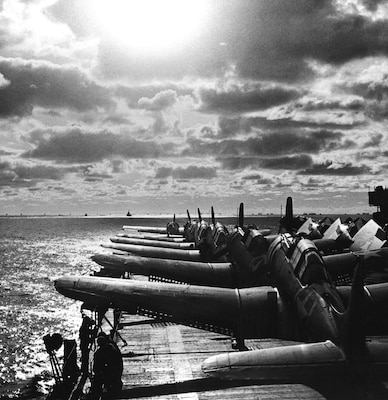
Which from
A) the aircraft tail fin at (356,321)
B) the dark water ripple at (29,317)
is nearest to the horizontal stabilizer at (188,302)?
the aircraft tail fin at (356,321)

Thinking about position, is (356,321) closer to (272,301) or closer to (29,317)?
(272,301)

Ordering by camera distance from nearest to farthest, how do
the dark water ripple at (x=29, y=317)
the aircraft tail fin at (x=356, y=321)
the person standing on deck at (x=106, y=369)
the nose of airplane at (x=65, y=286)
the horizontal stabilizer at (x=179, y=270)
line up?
the aircraft tail fin at (x=356, y=321) < the person standing on deck at (x=106, y=369) < the nose of airplane at (x=65, y=286) < the dark water ripple at (x=29, y=317) < the horizontal stabilizer at (x=179, y=270)

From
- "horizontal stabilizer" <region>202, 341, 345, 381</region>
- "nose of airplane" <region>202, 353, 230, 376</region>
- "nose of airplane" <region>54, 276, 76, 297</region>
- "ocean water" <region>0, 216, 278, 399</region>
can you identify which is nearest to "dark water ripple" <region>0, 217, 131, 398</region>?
"ocean water" <region>0, 216, 278, 399</region>

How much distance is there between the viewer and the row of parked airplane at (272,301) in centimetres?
848

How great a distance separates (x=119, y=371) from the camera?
1153 centimetres

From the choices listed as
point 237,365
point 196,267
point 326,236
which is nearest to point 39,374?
point 196,267

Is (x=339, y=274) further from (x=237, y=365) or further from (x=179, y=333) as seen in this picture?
(x=237, y=365)

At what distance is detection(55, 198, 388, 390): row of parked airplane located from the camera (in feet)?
27.8

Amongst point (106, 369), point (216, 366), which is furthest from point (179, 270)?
point (216, 366)

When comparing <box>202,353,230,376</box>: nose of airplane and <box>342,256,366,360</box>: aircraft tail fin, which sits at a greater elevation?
<box>342,256,366,360</box>: aircraft tail fin

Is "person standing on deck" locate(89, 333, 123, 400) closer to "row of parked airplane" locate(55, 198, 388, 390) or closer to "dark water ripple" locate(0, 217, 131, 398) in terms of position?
"row of parked airplane" locate(55, 198, 388, 390)

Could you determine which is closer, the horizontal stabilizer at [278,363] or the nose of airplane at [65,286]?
the horizontal stabilizer at [278,363]

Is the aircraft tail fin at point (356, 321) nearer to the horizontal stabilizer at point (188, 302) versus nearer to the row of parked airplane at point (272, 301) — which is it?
the row of parked airplane at point (272, 301)

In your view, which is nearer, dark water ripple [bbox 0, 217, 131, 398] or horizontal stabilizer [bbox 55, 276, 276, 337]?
horizontal stabilizer [bbox 55, 276, 276, 337]
